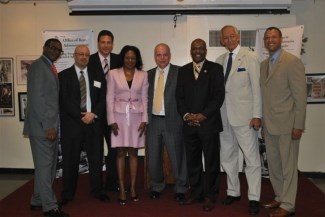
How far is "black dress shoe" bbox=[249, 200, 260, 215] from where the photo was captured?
12.4 ft

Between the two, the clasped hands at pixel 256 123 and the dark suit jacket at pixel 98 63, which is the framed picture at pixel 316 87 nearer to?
the clasped hands at pixel 256 123

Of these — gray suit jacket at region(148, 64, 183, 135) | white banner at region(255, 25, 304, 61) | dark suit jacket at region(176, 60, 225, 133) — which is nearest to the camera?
dark suit jacket at region(176, 60, 225, 133)

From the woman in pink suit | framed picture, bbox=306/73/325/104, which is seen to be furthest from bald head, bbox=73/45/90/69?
framed picture, bbox=306/73/325/104

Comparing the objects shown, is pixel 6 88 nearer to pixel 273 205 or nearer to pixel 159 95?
pixel 159 95

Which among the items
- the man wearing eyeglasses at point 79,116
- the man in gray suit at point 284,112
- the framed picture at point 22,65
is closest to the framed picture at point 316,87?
the man in gray suit at point 284,112

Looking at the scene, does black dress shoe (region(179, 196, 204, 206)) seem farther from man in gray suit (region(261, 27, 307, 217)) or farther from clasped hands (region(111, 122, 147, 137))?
clasped hands (region(111, 122, 147, 137))

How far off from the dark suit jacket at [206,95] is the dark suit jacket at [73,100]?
95 cm

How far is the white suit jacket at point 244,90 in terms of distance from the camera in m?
3.78

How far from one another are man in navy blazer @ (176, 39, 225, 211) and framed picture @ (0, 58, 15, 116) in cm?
326

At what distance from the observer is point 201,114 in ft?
12.4

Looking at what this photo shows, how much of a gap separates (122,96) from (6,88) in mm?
2817

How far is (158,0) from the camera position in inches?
212

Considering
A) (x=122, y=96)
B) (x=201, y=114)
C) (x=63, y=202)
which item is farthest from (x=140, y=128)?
(x=63, y=202)

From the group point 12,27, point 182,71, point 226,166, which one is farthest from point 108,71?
point 12,27
